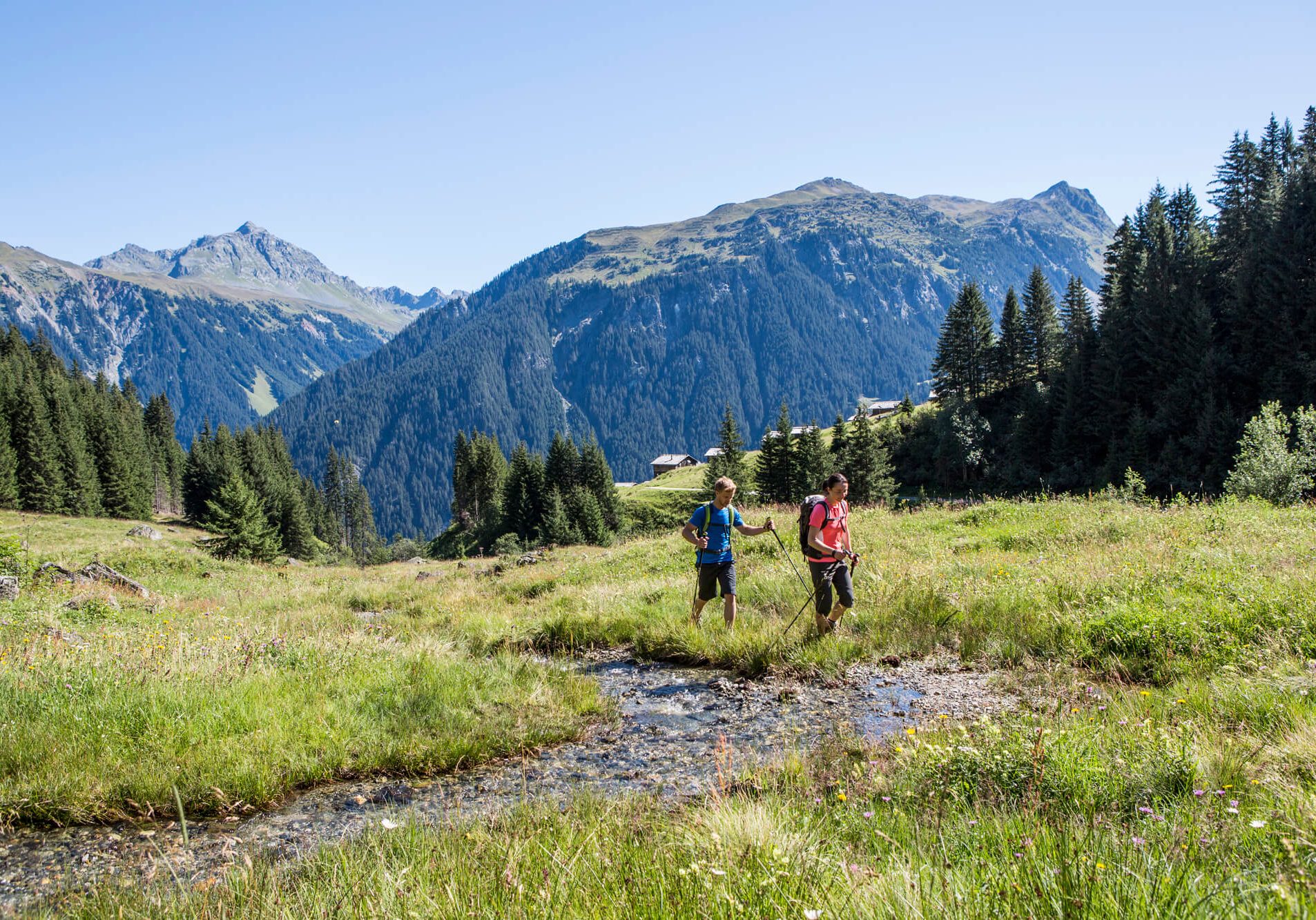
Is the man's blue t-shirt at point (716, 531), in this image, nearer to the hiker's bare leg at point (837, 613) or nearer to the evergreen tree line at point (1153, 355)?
the hiker's bare leg at point (837, 613)

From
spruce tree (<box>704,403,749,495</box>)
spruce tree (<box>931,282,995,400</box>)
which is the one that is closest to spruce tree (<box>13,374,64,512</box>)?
spruce tree (<box>704,403,749,495</box>)

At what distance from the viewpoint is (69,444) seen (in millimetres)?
72438

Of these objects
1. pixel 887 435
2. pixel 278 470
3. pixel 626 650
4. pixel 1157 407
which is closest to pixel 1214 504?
pixel 626 650

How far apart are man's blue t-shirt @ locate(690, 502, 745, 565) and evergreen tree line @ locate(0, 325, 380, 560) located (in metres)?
44.0

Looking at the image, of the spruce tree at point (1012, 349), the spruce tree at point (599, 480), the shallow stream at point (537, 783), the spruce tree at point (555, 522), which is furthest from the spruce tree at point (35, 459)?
the spruce tree at point (1012, 349)

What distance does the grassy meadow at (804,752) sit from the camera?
9.39ft

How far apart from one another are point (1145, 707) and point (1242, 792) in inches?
79.8

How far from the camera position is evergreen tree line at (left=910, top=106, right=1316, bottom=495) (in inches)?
2080

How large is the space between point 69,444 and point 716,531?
9131 centimetres

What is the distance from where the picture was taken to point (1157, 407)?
58000 millimetres

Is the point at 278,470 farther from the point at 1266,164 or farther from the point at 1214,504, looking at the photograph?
the point at 1266,164

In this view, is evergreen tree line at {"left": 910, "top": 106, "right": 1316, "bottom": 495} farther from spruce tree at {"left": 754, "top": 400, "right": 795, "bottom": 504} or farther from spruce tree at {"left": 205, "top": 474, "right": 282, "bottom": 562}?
spruce tree at {"left": 205, "top": 474, "right": 282, "bottom": 562}

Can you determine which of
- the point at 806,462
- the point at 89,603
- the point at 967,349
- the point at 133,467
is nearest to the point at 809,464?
the point at 806,462

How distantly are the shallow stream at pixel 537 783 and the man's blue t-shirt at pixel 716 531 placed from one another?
2089 mm
